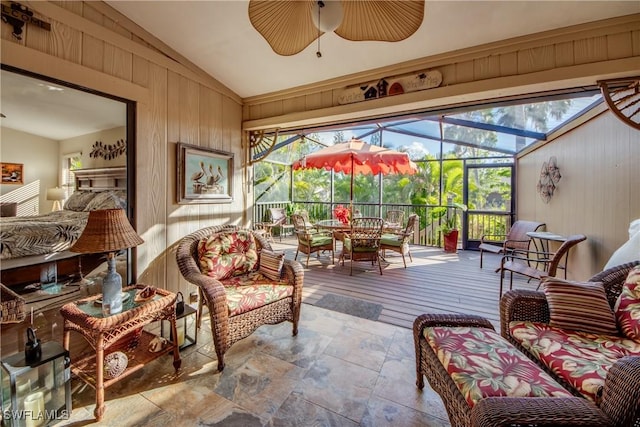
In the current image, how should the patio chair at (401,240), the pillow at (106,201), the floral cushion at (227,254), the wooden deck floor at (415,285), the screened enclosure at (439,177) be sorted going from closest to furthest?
the pillow at (106,201), the floral cushion at (227,254), the wooden deck floor at (415,285), the patio chair at (401,240), the screened enclosure at (439,177)

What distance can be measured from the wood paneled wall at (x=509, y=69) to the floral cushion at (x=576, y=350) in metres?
1.94

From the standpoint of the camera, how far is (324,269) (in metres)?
4.62

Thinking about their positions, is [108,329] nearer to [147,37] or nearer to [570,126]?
[147,37]

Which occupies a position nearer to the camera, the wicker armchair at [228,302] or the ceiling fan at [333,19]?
the ceiling fan at [333,19]

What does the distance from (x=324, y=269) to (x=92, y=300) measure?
3253mm

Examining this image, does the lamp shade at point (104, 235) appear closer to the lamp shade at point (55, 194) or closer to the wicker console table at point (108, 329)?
the wicker console table at point (108, 329)

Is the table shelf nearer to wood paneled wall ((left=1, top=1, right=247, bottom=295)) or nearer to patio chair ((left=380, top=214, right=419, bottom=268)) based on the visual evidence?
wood paneled wall ((left=1, top=1, right=247, bottom=295))

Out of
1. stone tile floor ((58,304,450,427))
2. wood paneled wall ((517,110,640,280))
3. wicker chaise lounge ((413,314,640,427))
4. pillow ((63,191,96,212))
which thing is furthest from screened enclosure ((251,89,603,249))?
wicker chaise lounge ((413,314,640,427))

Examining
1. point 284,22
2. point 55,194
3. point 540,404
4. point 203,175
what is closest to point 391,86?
point 284,22

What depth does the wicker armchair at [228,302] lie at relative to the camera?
1926mm

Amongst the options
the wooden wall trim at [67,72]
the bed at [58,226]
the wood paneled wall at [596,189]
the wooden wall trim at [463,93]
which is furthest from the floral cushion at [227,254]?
the wood paneled wall at [596,189]

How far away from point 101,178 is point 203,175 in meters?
0.97

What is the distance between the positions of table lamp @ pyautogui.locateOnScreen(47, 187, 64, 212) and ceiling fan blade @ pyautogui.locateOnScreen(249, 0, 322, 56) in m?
2.01

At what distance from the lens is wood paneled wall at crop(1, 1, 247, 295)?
1959mm
